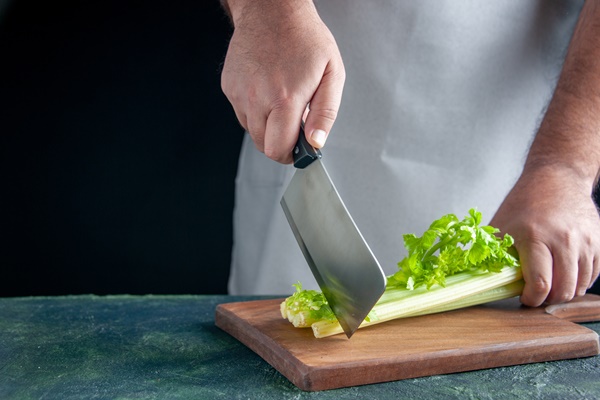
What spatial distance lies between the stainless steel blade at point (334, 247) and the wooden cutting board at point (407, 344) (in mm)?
92

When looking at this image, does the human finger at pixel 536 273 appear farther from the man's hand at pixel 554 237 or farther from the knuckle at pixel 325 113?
the knuckle at pixel 325 113

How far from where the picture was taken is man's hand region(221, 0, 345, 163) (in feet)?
5.33

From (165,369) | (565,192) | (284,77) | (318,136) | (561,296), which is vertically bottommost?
(165,369)

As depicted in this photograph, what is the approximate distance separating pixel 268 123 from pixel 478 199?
1.17 m

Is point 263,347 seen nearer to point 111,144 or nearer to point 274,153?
point 274,153

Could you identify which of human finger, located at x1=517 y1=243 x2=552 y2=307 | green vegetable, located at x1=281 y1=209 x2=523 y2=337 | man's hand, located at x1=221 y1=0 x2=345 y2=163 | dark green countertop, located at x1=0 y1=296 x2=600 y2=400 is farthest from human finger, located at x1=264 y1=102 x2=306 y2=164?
human finger, located at x1=517 y1=243 x2=552 y2=307

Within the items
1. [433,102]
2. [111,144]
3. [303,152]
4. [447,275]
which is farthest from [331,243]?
[111,144]

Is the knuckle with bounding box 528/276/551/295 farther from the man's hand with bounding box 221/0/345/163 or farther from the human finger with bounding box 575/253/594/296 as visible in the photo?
the man's hand with bounding box 221/0/345/163

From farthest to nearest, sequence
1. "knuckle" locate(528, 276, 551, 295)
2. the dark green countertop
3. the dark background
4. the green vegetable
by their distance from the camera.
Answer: the dark background
"knuckle" locate(528, 276, 551, 295)
the green vegetable
the dark green countertop

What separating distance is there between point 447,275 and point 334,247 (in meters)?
0.45

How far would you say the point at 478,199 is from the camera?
257cm

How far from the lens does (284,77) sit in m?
1.64

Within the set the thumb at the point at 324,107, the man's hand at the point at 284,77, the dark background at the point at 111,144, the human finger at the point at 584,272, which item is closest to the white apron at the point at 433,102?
the human finger at the point at 584,272

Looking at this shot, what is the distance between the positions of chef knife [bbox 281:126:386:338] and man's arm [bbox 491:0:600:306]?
618mm
